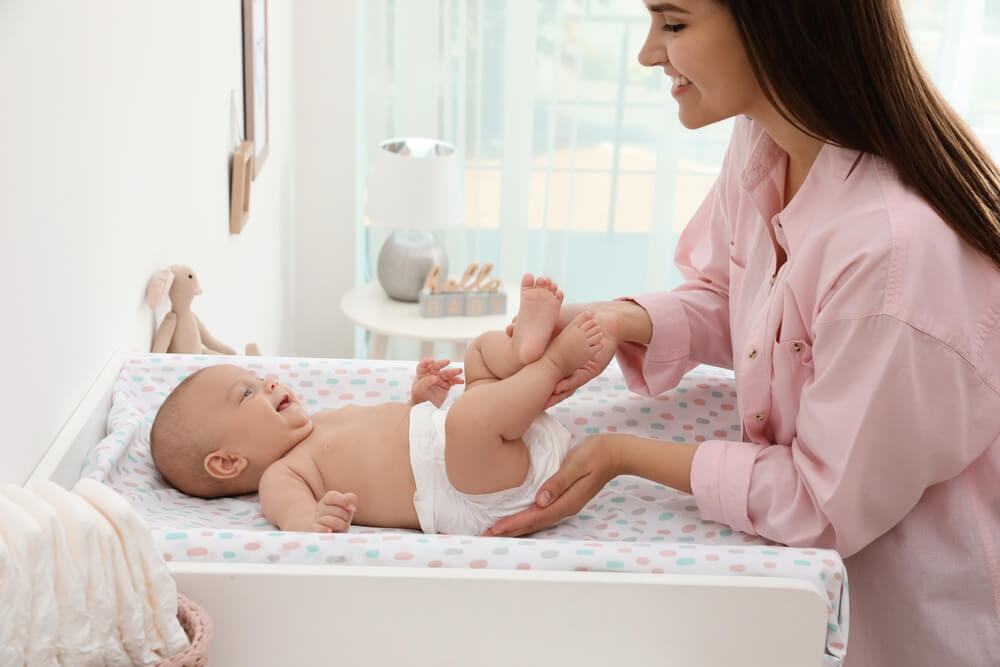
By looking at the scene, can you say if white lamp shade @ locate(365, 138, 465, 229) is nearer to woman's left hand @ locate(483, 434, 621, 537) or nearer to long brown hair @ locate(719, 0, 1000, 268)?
woman's left hand @ locate(483, 434, 621, 537)

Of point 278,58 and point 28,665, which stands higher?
point 278,58

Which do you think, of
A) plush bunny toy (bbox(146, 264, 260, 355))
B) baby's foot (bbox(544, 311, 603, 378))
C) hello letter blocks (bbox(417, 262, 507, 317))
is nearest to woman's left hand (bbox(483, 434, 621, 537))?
baby's foot (bbox(544, 311, 603, 378))

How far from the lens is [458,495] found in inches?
49.5

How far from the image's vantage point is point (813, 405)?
3.59 ft

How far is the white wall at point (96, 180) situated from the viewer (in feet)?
3.37

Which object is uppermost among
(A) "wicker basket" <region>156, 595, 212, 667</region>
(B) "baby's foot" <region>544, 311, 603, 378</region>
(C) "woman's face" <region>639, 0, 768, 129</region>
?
(C) "woman's face" <region>639, 0, 768, 129</region>

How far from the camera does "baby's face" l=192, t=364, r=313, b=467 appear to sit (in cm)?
131

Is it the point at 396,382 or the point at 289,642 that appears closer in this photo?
the point at 289,642

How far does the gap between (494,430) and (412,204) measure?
1527 millimetres

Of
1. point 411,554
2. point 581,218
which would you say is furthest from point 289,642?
point 581,218

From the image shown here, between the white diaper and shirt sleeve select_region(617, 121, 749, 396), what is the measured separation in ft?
0.79

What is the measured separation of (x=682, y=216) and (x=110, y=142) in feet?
7.62

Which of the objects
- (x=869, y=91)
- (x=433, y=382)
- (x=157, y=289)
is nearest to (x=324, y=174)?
(x=157, y=289)

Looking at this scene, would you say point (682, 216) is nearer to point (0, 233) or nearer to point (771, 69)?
point (771, 69)
